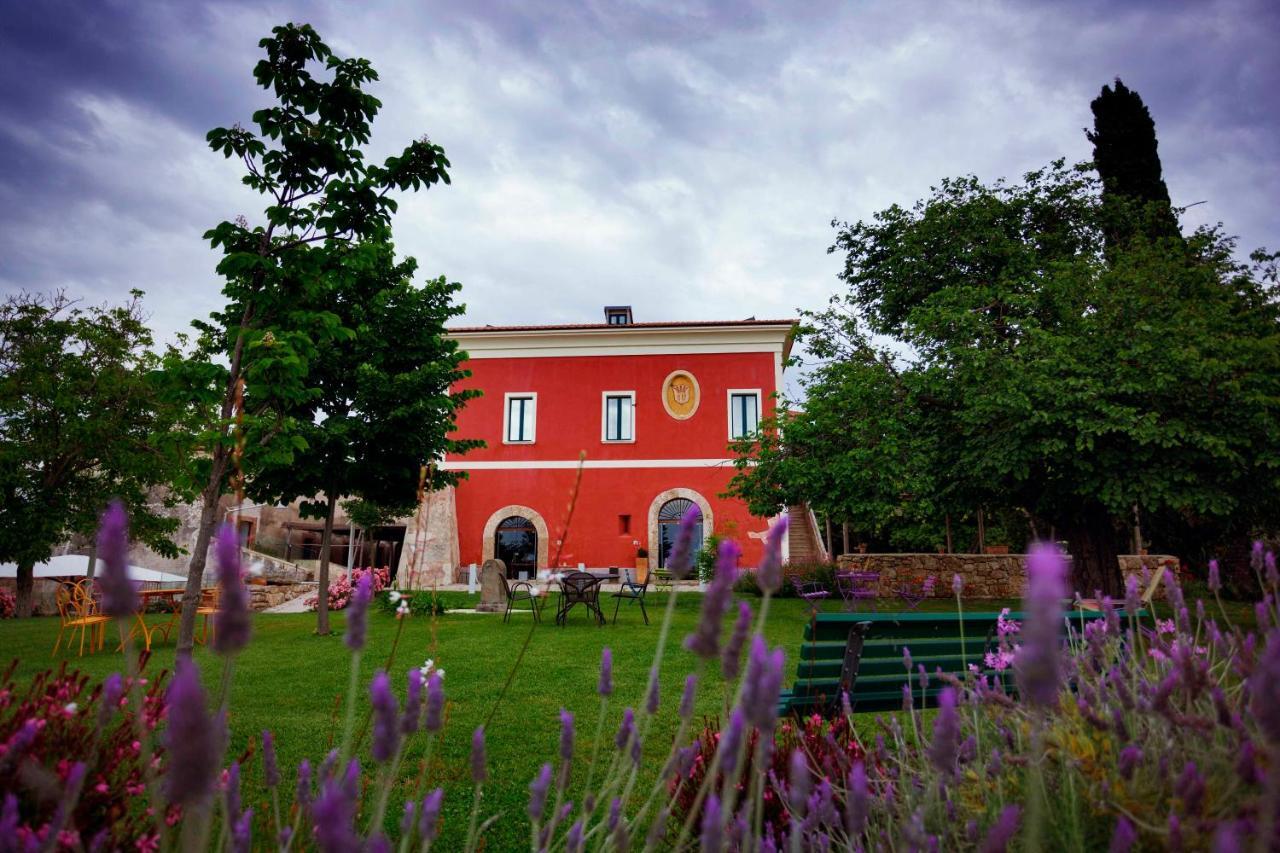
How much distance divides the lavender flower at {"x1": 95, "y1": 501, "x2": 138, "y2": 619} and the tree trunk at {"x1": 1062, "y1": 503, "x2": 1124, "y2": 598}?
14160mm

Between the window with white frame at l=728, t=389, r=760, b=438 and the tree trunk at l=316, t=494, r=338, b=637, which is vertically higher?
the window with white frame at l=728, t=389, r=760, b=438

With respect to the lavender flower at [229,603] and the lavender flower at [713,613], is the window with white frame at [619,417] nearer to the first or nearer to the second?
the lavender flower at [713,613]

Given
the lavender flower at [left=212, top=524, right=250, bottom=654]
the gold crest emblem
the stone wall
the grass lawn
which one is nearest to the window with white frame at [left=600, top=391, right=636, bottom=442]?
the gold crest emblem

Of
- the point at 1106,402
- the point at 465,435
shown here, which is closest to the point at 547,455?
the point at 465,435

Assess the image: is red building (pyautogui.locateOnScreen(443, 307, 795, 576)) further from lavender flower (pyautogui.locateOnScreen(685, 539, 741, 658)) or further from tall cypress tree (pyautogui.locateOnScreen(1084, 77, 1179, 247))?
lavender flower (pyautogui.locateOnScreen(685, 539, 741, 658))

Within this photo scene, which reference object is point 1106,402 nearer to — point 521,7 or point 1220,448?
point 1220,448

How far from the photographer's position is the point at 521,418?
77.5 ft

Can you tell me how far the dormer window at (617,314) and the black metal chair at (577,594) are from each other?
14.7 m

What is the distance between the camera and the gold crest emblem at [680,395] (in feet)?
76.5

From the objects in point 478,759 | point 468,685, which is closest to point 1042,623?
point 478,759

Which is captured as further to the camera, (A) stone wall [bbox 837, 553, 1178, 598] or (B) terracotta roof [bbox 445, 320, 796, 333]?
(B) terracotta roof [bbox 445, 320, 796, 333]

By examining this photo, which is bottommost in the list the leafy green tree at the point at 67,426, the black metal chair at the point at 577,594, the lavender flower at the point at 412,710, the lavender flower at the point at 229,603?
the black metal chair at the point at 577,594

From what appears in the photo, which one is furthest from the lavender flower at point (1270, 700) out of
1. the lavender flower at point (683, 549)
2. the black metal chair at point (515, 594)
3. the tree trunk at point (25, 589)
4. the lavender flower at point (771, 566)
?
the tree trunk at point (25, 589)

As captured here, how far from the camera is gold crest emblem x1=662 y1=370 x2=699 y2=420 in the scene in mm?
23328
